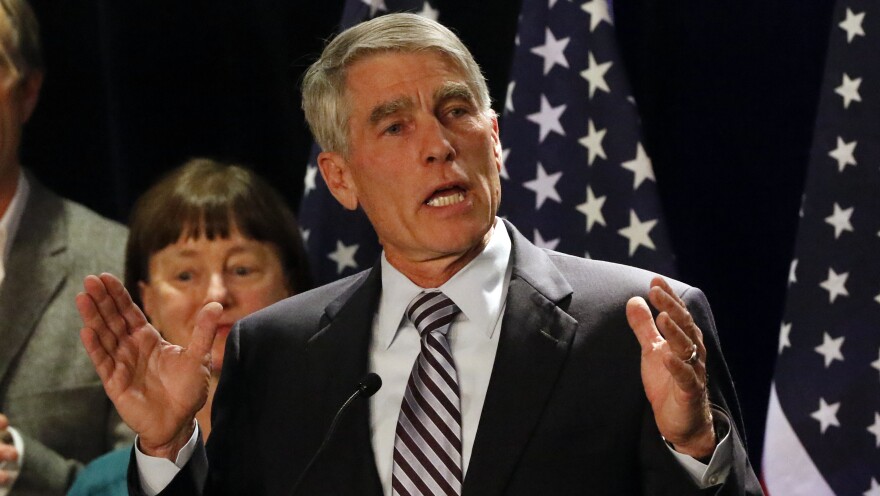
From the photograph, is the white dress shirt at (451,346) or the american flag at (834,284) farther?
the american flag at (834,284)

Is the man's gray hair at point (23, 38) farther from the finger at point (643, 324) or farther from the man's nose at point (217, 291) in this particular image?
the finger at point (643, 324)

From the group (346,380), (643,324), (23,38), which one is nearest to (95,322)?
(346,380)

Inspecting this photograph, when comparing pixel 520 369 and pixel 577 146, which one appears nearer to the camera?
pixel 520 369

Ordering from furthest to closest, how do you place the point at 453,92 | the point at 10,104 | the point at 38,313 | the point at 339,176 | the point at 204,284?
the point at 10,104, the point at 38,313, the point at 204,284, the point at 339,176, the point at 453,92

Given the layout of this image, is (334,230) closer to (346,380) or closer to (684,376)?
→ (346,380)

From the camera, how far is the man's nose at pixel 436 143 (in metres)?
1.87

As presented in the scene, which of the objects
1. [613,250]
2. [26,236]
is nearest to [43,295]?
[26,236]

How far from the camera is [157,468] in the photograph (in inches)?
69.8

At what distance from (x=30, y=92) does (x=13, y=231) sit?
1.27 feet

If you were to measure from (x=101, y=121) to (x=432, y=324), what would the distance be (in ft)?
5.46

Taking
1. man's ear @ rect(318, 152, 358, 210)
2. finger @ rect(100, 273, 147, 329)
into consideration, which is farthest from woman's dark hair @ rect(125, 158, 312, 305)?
finger @ rect(100, 273, 147, 329)

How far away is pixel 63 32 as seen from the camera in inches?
123

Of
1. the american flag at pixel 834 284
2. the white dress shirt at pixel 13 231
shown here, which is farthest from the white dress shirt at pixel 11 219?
the american flag at pixel 834 284

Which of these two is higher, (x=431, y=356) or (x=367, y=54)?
(x=367, y=54)
